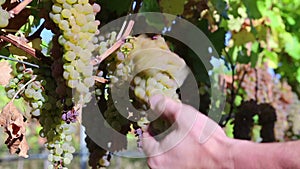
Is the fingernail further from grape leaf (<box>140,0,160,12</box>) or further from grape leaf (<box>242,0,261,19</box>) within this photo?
grape leaf (<box>242,0,261,19</box>)

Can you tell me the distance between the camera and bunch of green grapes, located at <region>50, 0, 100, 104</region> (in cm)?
79

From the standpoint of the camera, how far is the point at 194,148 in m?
0.87

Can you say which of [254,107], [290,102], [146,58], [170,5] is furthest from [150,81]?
[290,102]

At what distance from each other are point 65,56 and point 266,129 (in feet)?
4.13

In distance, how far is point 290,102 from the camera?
10.7 ft

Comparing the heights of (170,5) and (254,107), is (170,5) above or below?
above

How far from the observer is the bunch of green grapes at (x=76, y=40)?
0.79 m

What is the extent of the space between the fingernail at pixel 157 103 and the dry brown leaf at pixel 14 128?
0.68ft

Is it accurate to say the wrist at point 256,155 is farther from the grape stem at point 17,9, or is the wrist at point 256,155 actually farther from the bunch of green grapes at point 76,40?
the grape stem at point 17,9

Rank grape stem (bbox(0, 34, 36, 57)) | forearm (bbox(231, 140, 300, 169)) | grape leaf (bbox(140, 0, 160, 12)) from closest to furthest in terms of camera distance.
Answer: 1. forearm (bbox(231, 140, 300, 169))
2. grape stem (bbox(0, 34, 36, 57))
3. grape leaf (bbox(140, 0, 160, 12))

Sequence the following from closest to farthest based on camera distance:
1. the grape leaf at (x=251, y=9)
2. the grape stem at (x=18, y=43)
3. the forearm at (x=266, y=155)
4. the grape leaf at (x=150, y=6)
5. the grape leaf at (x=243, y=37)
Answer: the forearm at (x=266, y=155) → the grape stem at (x=18, y=43) → the grape leaf at (x=150, y=6) → the grape leaf at (x=251, y=9) → the grape leaf at (x=243, y=37)

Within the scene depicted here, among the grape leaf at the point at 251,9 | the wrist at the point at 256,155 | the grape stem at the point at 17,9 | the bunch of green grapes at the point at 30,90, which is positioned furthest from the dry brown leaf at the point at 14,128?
the grape leaf at the point at 251,9

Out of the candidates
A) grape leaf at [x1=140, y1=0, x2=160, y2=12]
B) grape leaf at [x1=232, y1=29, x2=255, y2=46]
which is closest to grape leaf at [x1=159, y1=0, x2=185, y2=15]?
grape leaf at [x1=140, y1=0, x2=160, y2=12]

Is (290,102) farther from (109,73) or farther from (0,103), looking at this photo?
(109,73)
